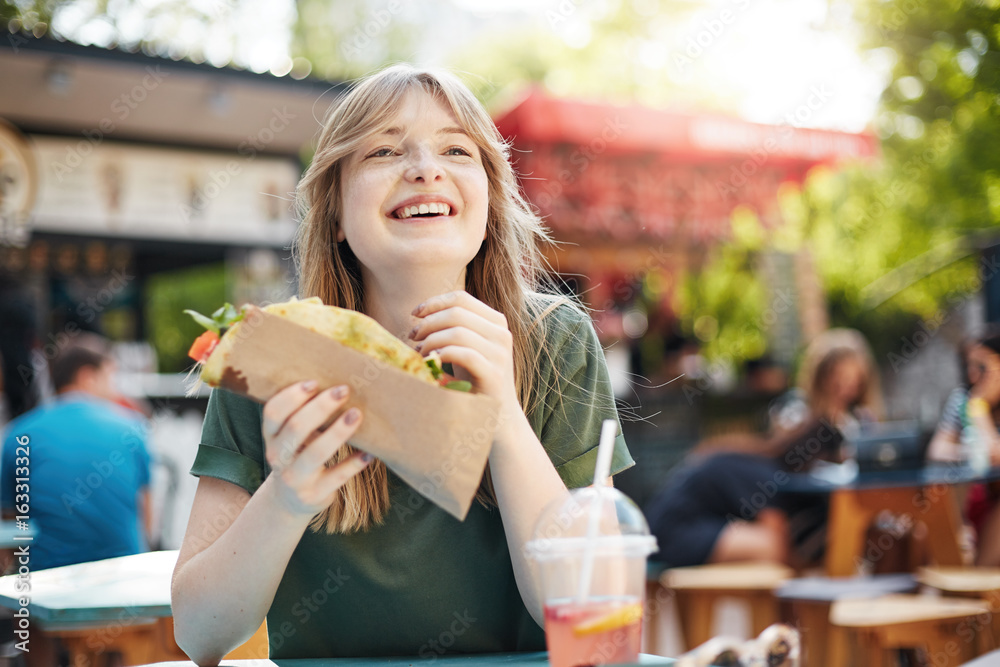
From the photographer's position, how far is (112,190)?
7.60 meters

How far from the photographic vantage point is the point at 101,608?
2088 millimetres

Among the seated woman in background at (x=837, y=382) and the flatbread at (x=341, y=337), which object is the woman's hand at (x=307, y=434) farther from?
the seated woman in background at (x=837, y=382)

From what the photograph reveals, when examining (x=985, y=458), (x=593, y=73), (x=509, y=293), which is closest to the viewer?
(x=509, y=293)

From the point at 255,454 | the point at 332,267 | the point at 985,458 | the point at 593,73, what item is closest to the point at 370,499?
the point at 255,454

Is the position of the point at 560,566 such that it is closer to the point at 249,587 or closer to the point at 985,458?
the point at 249,587

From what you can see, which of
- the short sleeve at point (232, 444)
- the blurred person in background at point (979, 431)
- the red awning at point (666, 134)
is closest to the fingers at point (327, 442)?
the short sleeve at point (232, 444)

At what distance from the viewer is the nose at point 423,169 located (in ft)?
4.95

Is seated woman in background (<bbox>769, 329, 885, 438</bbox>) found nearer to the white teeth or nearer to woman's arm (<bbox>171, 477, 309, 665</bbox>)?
the white teeth

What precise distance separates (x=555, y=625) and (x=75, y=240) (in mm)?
7543

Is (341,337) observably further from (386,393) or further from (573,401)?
(573,401)

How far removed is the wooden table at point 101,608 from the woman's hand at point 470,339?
134cm

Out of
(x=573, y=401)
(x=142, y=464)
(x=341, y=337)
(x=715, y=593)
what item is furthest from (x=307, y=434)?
(x=142, y=464)

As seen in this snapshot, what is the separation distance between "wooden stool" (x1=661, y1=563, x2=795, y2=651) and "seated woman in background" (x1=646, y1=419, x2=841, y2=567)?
14.2 inches

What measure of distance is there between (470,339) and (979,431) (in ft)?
15.1
